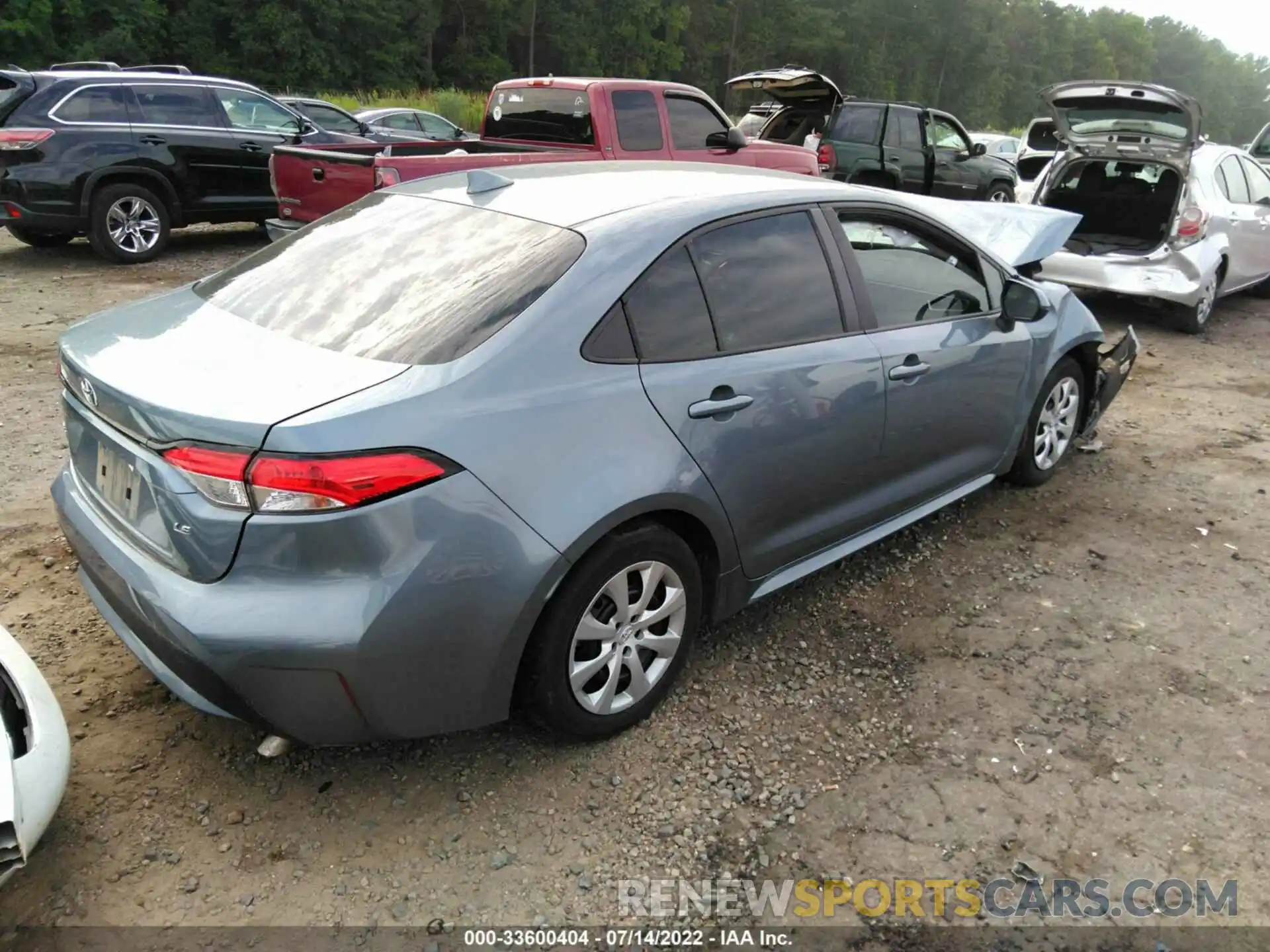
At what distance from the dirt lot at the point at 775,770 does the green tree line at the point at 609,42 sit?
2281cm

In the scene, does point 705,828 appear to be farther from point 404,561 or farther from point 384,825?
point 404,561

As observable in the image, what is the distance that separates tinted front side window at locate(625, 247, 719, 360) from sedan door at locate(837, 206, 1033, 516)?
801 millimetres

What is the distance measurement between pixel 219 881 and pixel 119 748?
0.66m

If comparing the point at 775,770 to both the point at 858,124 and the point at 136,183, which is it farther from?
the point at 858,124

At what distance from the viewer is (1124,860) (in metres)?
2.48

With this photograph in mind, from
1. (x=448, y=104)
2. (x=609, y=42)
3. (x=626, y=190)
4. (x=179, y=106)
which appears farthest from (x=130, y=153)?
(x=609, y=42)

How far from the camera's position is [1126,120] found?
306 inches

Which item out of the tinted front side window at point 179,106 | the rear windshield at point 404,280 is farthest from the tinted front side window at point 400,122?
the rear windshield at point 404,280

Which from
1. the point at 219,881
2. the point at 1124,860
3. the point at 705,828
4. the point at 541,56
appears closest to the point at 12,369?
the point at 219,881

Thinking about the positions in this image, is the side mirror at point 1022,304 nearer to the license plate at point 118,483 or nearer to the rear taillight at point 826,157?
the license plate at point 118,483

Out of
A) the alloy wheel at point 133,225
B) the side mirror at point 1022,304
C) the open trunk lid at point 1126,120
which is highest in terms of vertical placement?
the open trunk lid at point 1126,120

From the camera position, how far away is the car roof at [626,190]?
2.93 meters

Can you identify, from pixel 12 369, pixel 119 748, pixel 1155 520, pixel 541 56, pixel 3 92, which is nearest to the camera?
pixel 119 748

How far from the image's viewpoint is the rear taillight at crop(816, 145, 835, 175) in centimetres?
1288
